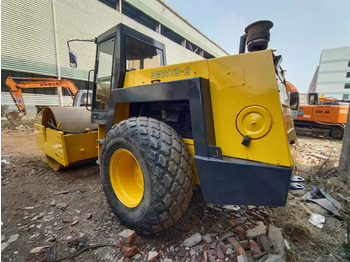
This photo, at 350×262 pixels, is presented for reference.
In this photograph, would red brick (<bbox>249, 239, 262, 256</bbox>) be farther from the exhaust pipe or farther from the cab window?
the cab window

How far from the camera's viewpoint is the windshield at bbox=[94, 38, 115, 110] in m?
2.80

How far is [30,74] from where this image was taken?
11.9 meters

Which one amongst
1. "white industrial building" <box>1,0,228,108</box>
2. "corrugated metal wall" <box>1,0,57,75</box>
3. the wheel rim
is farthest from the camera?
"white industrial building" <box>1,0,228,108</box>

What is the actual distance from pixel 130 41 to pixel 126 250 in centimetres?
263

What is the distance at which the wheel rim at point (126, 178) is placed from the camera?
82.9 inches

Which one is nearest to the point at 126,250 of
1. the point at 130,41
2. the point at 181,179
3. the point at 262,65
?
the point at 181,179

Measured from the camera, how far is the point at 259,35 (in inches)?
66.5

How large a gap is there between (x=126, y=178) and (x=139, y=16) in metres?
18.9

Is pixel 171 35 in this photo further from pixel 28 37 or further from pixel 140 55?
pixel 140 55

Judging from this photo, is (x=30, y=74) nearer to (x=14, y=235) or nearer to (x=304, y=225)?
(x=14, y=235)

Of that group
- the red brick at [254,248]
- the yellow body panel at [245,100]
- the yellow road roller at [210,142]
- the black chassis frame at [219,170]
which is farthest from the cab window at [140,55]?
the red brick at [254,248]

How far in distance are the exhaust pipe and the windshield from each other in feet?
6.33

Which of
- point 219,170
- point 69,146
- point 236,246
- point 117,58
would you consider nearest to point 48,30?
point 69,146

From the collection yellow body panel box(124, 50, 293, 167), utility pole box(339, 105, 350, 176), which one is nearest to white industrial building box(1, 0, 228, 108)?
utility pole box(339, 105, 350, 176)
